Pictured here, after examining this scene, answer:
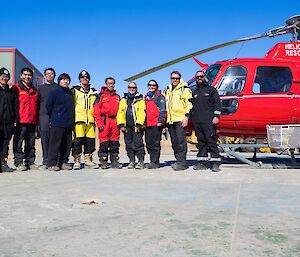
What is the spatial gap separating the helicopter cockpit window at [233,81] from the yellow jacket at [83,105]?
8.37 feet

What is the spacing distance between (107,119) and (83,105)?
54cm

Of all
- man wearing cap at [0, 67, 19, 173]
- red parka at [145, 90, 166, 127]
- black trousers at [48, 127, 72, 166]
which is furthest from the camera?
red parka at [145, 90, 166, 127]

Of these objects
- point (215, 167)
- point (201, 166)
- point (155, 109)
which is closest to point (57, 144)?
point (155, 109)

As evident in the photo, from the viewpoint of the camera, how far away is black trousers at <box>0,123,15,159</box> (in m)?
6.29

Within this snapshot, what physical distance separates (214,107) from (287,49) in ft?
7.85

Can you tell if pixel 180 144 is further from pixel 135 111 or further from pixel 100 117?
pixel 100 117

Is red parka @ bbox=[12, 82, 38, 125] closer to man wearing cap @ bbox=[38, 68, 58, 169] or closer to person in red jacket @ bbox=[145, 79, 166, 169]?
man wearing cap @ bbox=[38, 68, 58, 169]

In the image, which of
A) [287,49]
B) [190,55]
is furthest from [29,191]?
[287,49]

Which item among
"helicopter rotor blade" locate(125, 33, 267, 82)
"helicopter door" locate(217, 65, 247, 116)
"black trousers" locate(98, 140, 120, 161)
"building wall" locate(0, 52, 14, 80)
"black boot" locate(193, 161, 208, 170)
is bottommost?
"black boot" locate(193, 161, 208, 170)

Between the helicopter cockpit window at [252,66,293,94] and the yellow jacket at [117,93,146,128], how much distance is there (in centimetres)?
229

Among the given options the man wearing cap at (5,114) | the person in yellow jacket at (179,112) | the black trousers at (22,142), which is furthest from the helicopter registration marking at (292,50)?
the man wearing cap at (5,114)

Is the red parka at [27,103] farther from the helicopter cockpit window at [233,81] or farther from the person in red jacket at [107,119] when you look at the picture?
the helicopter cockpit window at [233,81]

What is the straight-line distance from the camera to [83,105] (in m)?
6.71

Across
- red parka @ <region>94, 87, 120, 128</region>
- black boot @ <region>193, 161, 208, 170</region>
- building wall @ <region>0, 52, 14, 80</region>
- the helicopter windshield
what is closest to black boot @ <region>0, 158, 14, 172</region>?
red parka @ <region>94, 87, 120, 128</region>
